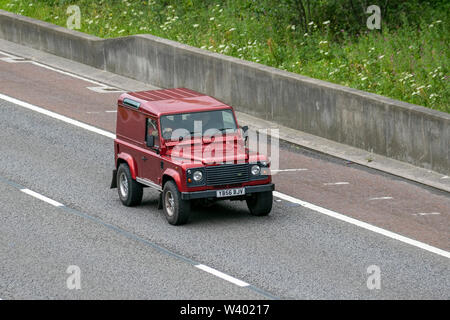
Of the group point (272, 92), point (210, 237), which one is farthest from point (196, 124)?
point (272, 92)

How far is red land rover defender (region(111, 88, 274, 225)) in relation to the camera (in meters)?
16.1

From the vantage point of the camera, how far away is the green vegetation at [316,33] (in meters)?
22.4

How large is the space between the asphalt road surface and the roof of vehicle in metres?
1.78

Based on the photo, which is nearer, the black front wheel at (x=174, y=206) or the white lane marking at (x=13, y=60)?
the black front wheel at (x=174, y=206)

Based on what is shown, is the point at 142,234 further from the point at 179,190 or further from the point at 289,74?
the point at 289,74

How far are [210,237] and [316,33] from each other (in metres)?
11.2

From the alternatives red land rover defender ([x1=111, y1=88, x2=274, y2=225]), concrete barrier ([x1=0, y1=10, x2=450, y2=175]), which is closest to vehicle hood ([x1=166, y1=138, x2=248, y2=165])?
red land rover defender ([x1=111, y1=88, x2=274, y2=225])

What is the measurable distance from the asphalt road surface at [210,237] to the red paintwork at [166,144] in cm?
83

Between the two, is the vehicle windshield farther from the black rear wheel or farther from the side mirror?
the black rear wheel

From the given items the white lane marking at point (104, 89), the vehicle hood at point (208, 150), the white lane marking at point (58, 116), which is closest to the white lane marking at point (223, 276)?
the vehicle hood at point (208, 150)

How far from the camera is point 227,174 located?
16203 millimetres

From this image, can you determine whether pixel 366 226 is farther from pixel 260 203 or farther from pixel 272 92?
pixel 272 92

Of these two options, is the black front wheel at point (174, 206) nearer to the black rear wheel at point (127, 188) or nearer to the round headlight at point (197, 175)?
the round headlight at point (197, 175)
